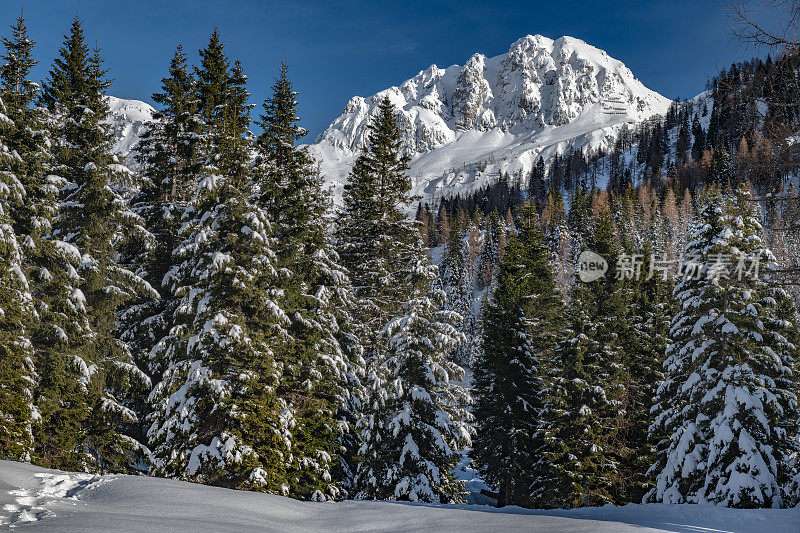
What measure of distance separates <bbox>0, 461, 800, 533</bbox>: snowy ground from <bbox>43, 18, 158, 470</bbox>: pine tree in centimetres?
883

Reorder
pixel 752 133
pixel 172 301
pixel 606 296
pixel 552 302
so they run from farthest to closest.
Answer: pixel 552 302
pixel 606 296
pixel 172 301
pixel 752 133

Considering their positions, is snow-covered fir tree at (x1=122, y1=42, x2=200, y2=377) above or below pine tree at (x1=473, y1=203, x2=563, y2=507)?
above

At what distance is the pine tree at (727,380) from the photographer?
14828 millimetres

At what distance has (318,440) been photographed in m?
18.5

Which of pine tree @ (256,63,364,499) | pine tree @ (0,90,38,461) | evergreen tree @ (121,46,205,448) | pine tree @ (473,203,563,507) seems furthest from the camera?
pine tree @ (473,203,563,507)

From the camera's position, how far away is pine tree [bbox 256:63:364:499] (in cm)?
1827

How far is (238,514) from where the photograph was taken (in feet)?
21.5

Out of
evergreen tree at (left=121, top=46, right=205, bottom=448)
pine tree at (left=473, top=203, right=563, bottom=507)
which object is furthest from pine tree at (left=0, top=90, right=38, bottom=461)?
pine tree at (left=473, top=203, right=563, bottom=507)

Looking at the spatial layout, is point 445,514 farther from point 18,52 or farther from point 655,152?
point 655,152

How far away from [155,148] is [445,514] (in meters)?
19.2

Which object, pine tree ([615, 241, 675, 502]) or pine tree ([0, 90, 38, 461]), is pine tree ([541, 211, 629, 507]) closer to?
pine tree ([615, 241, 675, 502])

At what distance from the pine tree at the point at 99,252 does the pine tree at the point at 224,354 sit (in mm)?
1244

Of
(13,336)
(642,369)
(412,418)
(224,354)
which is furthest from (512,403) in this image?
(13,336)

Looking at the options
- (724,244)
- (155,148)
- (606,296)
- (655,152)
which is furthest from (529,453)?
(655,152)
